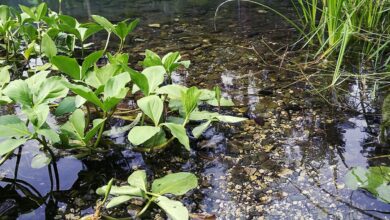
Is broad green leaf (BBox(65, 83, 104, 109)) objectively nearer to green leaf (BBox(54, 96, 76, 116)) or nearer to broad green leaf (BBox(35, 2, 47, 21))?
green leaf (BBox(54, 96, 76, 116))

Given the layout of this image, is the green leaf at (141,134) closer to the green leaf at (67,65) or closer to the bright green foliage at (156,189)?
the bright green foliage at (156,189)

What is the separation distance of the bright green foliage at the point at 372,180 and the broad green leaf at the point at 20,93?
91 centimetres

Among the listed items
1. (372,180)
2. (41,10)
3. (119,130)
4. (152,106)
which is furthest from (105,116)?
(41,10)

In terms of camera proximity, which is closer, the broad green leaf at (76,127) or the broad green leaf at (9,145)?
the broad green leaf at (9,145)

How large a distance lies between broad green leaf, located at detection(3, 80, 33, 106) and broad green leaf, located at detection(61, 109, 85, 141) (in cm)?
13

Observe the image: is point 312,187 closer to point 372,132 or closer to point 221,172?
point 221,172

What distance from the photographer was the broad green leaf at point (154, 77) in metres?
1.20

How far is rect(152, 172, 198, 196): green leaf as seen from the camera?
3.08ft

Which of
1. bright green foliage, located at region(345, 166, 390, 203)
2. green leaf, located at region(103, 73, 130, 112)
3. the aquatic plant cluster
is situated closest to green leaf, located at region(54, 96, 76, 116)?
the aquatic plant cluster

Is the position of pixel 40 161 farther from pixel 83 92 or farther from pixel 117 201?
pixel 117 201

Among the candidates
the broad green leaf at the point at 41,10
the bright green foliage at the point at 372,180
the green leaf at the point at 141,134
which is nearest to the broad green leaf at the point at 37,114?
the green leaf at the point at 141,134

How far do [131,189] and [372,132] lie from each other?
0.86 meters

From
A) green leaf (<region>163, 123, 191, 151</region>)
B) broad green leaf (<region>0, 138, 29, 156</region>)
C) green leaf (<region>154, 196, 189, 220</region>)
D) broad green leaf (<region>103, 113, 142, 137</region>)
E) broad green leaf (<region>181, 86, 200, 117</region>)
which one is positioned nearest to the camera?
green leaf (<region>154, 196, 189, 220</region>)

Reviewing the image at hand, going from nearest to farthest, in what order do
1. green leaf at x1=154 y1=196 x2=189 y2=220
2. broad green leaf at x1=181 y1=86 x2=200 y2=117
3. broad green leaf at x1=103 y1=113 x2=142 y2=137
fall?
green leaf at x1=154 y1=196 x2=189 y2=220 < broad green leaf at x1=181 y1=86 x2=200 y2=117 < broad green leaf at x1=103 y1=113 x2=142 y2=137
